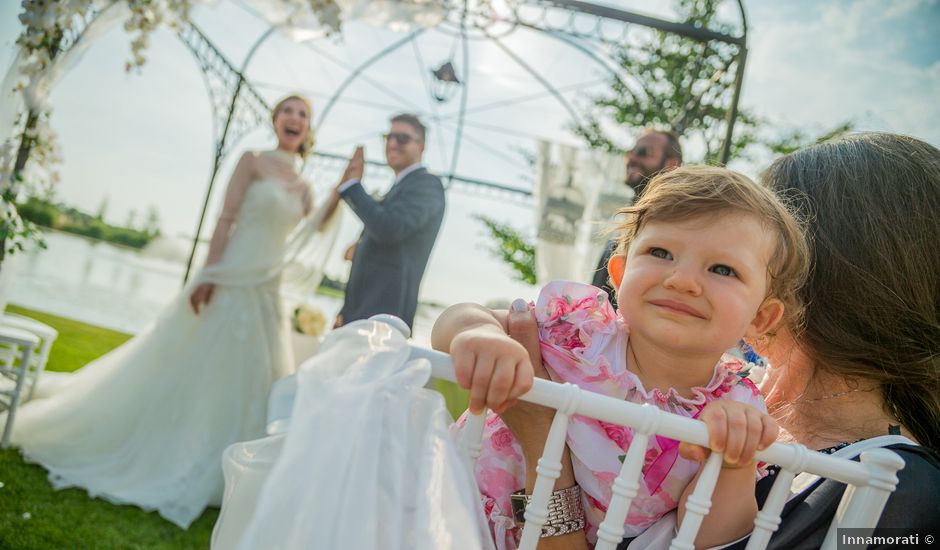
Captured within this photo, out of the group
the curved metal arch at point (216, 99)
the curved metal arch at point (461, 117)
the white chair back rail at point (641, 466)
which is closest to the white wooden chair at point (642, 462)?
the white chair back rail at point (641, 466)

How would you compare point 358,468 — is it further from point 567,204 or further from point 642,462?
point 567,204

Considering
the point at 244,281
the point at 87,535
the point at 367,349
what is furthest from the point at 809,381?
the point at 244,281

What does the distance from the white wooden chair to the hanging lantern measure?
21.9ft

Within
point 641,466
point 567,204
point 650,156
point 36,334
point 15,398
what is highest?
point 567,204

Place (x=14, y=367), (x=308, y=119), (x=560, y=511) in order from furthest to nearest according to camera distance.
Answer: (x=308, y=119)
(x=14, y=367)
(x=560, y=511)

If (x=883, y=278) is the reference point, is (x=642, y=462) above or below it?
below

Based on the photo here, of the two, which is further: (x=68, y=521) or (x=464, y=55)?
(x=464, y=55)

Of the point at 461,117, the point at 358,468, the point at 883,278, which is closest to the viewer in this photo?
the point at 358,468

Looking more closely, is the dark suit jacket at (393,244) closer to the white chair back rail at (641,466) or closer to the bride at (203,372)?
the bride at (203,372)

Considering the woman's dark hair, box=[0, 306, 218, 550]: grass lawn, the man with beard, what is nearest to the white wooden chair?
the woman's dark hair

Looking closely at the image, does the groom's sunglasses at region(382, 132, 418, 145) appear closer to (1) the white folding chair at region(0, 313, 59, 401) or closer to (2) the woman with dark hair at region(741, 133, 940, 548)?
(1) the white folding chair at region(0, 313, 59, 401)

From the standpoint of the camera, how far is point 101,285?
440 inches

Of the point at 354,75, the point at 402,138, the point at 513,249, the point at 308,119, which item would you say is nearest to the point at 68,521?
the point at 402,138

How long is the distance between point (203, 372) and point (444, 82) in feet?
14.4
